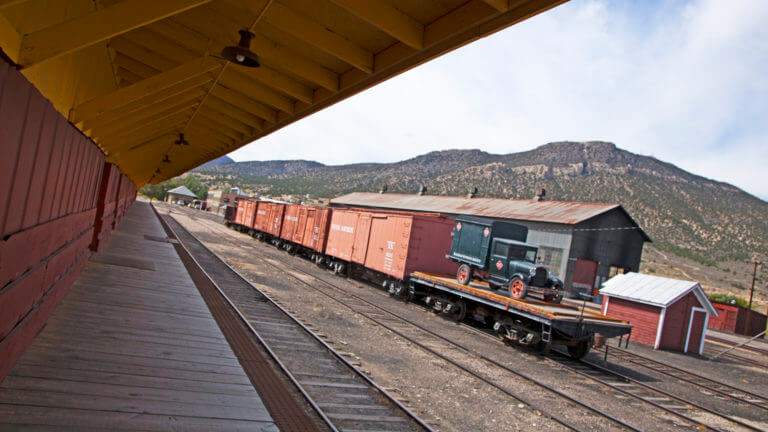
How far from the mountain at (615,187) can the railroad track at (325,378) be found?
6546 cm

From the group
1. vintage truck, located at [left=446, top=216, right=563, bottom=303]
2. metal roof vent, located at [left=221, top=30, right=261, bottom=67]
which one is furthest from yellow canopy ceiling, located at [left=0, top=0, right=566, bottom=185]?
vintage truck, located at [left=446, top=216, right=563, bottom=303]

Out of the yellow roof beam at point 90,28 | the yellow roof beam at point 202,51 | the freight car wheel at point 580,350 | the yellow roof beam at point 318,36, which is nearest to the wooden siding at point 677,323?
the freight car wheel at point 580,350

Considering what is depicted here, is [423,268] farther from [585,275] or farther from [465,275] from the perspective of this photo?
[585,275]

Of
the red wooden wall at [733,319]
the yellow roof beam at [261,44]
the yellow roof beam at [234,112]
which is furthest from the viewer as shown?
the red wooden wall at [733,319]

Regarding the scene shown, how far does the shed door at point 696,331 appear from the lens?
18797mm

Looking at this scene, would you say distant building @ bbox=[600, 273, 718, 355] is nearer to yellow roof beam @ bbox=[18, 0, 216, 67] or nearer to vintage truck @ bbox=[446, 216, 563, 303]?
vintage truck @ bbox=[446, 216, 563, 303]

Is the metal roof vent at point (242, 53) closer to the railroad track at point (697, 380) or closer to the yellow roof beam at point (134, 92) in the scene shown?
the yellow roof beam at point (134, 92)

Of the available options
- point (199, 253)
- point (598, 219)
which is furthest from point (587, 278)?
point (199, 253)

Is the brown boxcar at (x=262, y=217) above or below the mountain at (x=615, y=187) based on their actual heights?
below

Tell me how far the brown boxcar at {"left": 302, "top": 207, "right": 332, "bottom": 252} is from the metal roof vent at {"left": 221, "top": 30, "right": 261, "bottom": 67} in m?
20.3

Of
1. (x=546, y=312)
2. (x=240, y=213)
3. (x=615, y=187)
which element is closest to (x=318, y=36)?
(x=546, y=312)

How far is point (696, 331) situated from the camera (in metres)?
19.0

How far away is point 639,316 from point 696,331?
254 cm

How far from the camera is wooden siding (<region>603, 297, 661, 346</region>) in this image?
1844 cm
